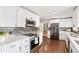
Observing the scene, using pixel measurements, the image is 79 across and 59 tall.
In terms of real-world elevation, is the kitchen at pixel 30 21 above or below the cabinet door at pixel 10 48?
above

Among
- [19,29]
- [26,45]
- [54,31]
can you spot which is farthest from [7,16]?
[54,31]

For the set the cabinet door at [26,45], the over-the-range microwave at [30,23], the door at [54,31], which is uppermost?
the over-the-range microwave at [30,23]

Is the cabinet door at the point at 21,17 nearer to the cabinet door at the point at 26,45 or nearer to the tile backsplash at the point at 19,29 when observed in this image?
the tile backsplash at the point at 19,29

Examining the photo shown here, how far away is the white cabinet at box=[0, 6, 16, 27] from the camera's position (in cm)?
174

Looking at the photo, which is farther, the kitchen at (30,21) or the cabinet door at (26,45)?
the cabinet door at (26,45)

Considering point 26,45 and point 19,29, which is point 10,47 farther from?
point 19,29

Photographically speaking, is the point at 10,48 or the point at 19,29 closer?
the point at 10,48

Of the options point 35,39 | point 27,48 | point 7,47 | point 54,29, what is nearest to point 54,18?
point 54,29

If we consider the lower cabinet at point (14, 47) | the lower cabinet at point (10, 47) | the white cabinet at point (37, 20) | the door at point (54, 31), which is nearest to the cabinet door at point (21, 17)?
the white cabinet at point (37, 20)

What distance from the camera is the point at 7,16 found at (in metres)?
1.81

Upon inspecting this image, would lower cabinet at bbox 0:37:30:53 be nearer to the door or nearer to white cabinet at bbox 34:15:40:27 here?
white cabinet at bbox 34:15:40:27

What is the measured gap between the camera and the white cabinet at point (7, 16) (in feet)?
5.71

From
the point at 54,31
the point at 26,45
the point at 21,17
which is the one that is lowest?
the point at 26,45

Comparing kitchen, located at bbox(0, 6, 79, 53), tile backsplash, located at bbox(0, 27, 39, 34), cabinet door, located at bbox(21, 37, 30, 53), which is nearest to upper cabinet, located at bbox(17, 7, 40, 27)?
kitchen, located at bbox(0, 6, 79, 53)
